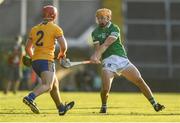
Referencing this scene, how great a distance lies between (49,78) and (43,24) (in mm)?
998

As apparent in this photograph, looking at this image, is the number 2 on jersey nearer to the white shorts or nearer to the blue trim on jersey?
the blue trim on jersey

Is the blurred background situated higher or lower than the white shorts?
lower

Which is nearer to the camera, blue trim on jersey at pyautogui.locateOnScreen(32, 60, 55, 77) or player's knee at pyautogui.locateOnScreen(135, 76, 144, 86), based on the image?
blue trim on jersey at pyautogui.locateOnScreen(32, 60, 55, 77)

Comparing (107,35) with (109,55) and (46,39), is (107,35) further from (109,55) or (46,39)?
(46,39)

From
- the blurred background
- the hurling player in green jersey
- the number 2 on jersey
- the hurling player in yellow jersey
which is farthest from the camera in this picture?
the blurred background

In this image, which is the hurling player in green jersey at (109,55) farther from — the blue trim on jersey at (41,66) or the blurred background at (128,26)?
the blurred background at (128,26)

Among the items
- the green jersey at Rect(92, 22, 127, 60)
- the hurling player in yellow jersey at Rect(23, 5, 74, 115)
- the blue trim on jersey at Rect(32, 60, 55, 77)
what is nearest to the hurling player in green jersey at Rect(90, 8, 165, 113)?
the green jersey at Rect(92, 22, 127, 60)

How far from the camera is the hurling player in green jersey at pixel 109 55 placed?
14414mm

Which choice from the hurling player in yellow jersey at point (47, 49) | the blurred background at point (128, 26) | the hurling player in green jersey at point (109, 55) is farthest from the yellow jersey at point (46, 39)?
the blurred background at point (128, 26)

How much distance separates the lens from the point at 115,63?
47.5 ft

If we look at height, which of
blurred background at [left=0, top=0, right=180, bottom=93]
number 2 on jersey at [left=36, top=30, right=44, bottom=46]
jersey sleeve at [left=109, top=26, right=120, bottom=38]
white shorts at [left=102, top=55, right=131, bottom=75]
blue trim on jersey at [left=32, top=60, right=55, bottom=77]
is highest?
number 2 on jersey at [left=36, top=30, right=44, bottom=46]

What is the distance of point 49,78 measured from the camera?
1338 cm

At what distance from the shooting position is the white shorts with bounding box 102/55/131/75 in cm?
1448

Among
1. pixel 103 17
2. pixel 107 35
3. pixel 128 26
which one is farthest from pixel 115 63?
pixel 128 26
